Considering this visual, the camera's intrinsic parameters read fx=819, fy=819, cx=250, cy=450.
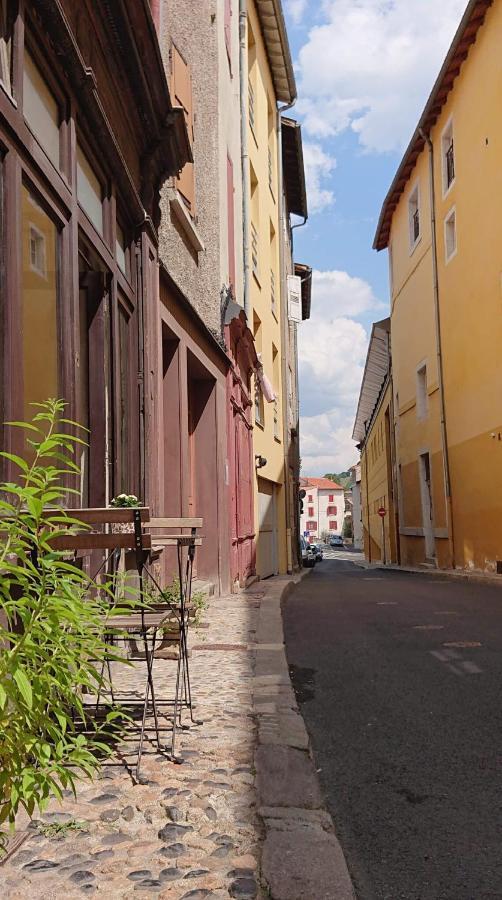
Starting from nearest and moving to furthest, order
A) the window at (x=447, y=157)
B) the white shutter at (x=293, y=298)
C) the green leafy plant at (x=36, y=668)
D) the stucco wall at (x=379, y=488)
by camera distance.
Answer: the green leafy plant at (x=36, y=668) < the window at (x=447, y=157) < the white shutter at (x=293, y=298) < the stucco wall at (x=379, y=488)

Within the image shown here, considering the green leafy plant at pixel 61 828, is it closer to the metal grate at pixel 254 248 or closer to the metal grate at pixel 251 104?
the metal grate at pixel 254 248

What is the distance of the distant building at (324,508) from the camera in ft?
378

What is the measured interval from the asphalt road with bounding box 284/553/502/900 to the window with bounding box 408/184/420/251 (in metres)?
16.2

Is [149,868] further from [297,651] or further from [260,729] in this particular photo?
[297,651]

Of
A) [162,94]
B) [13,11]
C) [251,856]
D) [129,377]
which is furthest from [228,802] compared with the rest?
[162,94]

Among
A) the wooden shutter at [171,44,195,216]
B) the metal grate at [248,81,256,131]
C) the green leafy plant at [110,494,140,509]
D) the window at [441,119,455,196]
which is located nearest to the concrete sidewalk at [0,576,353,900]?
the green leafy plant at [110,494,140,509]

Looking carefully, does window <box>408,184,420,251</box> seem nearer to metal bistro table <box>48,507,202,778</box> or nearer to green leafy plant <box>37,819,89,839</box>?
metal bistro table <box>48,507,202,778</box>

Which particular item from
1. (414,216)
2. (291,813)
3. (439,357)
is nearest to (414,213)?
(414,216)

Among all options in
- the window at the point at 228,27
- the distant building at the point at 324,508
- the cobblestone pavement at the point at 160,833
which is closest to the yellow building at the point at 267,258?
the window at the point at 228,27

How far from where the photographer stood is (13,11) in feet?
13.5

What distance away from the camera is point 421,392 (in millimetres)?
22047

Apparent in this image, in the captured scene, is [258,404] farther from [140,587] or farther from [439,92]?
[140,587]

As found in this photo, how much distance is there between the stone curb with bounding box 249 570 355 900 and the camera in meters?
2.28

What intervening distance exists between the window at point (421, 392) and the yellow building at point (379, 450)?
502 centimetres
